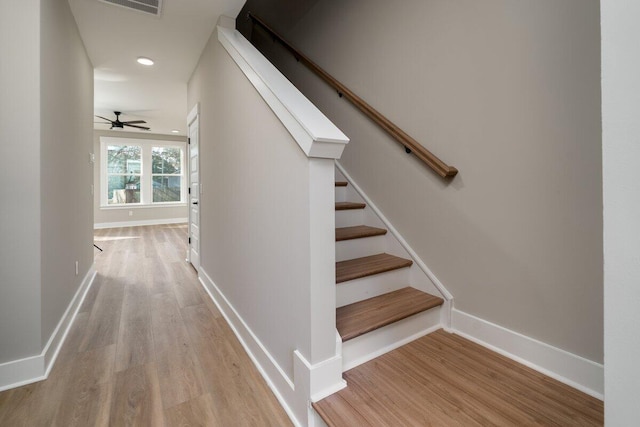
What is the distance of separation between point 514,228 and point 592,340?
0.55 m

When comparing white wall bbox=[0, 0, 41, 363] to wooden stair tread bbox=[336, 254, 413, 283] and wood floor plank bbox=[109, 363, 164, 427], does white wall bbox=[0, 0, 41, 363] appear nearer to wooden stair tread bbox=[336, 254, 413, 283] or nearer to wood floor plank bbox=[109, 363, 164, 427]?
wood floor plank bbox=[109, 363, 164, 427]

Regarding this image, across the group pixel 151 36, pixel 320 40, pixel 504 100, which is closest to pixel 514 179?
pixel 504 100

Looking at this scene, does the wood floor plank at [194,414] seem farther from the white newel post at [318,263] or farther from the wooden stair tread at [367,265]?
the wooden stair tread at [367,265]

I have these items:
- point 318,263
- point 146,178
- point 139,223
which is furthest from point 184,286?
point 146,178

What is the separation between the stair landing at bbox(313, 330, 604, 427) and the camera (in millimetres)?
1135

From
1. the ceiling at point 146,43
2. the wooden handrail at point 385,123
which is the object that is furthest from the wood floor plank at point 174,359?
the ceiling at point 146,43

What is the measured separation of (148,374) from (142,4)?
2535 millimetres

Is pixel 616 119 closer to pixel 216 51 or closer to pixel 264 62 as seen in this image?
pixel 264 62

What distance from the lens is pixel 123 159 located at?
7574mm

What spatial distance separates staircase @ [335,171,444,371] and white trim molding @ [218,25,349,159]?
0.79 m

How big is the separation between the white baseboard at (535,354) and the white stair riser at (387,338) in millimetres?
149

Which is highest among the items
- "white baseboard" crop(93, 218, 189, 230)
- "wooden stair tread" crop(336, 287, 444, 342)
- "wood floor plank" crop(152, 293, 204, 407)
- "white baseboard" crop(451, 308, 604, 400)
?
"white baseboard" crop(93, 218, 189, 230)

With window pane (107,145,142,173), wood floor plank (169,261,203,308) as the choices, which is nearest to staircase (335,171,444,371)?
wood floor plank (169,261,203,308)

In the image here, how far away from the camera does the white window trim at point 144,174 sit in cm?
734
